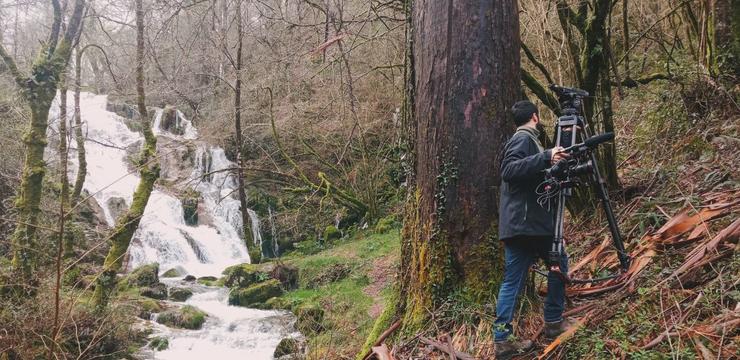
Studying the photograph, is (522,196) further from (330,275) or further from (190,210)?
(190,210)

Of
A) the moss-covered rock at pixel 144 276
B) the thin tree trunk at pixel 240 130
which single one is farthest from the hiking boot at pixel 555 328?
the thin tree trunk at pixel 240 130

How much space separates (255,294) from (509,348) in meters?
10.7

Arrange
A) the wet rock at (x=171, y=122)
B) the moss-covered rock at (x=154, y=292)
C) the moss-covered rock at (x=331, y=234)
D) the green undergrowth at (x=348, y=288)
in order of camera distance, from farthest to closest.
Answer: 1. the wet rock at (x=171, y=122)
2. the moss-covered rock at (x=331, y=234)
3. the moss-covered rock at (x=154, y=292)
4. the green undergrowth at (x=348, y=288)

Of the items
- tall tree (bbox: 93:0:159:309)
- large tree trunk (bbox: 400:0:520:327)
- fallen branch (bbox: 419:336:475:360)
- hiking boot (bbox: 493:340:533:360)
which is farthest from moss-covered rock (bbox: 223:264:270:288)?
hiking boot (bbox: 493:340:533:360)

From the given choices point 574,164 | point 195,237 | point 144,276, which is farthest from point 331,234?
point 574,164

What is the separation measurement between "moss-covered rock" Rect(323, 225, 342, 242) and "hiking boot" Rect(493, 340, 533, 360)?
48.9 ft

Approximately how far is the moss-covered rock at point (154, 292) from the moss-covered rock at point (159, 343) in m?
3.24

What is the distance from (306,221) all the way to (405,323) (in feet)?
51.7

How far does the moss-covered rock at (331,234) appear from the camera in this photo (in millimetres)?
18344

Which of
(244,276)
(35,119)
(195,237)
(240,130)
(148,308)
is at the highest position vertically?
(240,130)

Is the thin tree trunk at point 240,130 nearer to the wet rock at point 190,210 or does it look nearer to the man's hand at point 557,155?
the wet rock at point 190,210

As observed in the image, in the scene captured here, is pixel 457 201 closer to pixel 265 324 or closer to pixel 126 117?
pixel 265 324

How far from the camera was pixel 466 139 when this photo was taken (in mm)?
4078

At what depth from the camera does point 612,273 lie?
4.30 meters
